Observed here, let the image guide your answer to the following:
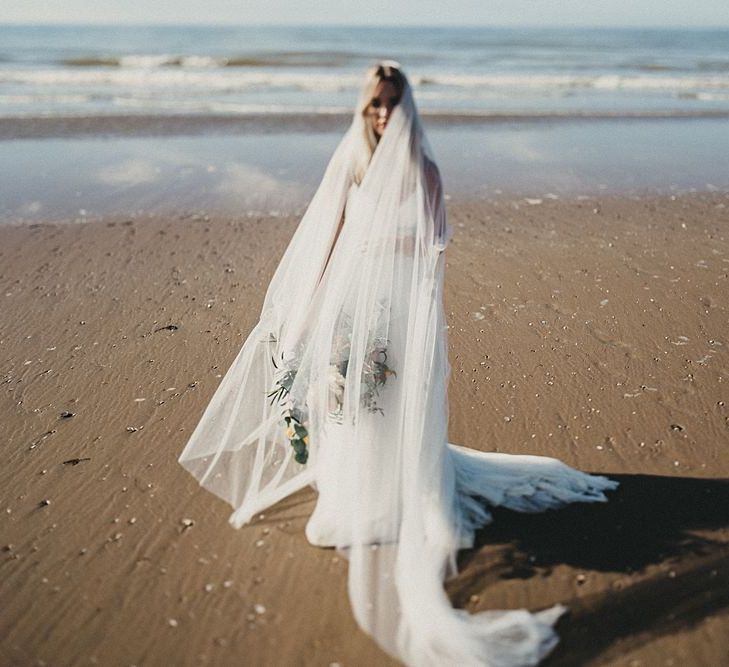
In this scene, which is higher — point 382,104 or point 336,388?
point 382,104

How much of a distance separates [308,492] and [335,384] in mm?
758

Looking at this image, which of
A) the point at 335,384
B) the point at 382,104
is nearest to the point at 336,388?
the point at 335,384

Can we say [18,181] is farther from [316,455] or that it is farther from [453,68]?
[453,68]

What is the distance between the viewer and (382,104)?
312 centimetres

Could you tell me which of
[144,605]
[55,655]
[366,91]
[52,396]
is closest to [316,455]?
[144,605]

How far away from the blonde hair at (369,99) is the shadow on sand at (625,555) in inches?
73.2

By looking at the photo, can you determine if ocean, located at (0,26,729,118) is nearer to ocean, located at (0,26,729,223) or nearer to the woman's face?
ocean, located at (0,26,729,223)

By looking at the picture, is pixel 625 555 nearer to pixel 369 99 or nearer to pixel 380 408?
pixel 380 408

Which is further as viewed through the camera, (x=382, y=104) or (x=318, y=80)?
(x=318, y=80)

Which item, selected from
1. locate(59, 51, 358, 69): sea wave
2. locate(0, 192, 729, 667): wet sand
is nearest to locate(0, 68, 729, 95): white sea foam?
locate(59, 51, 358, 69): sea wave

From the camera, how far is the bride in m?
3.06

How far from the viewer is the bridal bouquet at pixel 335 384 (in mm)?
3354

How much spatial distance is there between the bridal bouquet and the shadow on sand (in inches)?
34.8

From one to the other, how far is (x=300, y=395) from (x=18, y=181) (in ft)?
30.8
